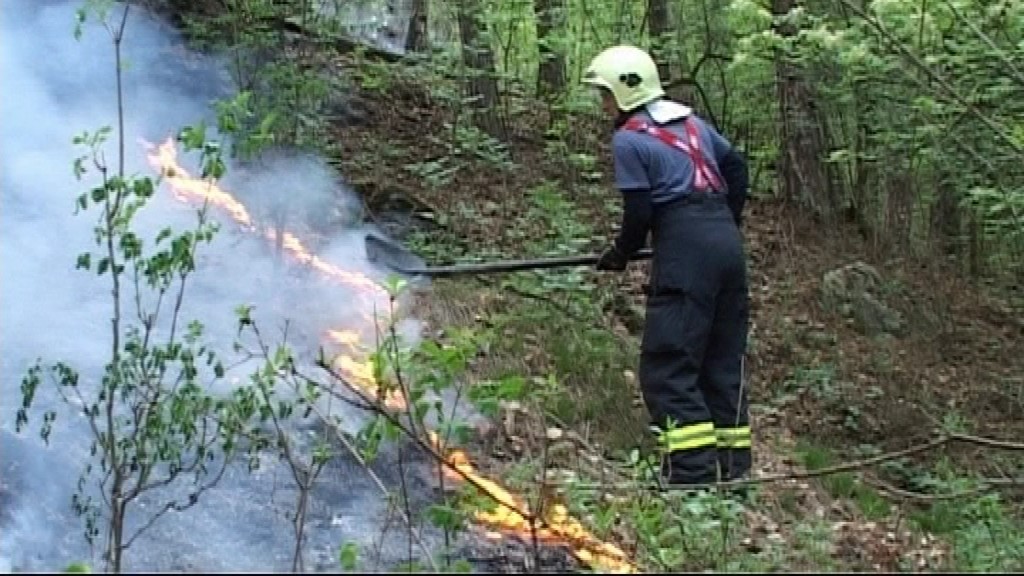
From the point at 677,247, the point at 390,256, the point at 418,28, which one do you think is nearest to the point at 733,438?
the point at 677,247

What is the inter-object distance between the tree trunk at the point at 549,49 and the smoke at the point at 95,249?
10.1 ft

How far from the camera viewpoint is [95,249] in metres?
8.53

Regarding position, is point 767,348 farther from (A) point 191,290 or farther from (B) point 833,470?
(B) point 833,470

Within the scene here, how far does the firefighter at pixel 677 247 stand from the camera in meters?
6.54

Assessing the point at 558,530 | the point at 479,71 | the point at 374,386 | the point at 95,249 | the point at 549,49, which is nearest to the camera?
the point at 558,530

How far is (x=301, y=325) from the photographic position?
26.4 ft

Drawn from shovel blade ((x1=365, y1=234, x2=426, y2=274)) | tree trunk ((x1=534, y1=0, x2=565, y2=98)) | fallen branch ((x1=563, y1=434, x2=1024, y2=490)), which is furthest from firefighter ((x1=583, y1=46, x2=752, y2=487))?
tree trunk ((x1=534, y1=0, x2=565, y2=98))

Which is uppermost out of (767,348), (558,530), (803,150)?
(803,150)

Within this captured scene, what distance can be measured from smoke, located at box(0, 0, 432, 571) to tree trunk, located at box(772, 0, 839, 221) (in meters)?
4.32

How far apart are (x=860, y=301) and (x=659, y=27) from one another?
3.56m

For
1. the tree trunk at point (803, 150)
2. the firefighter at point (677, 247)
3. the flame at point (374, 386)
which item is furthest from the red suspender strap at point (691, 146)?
the tree trunk at point (803, 150)

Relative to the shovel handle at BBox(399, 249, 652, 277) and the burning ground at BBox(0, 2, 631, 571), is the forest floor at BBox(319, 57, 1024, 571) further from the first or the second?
the shovel handle at BBox(399, 249, 652, 277)

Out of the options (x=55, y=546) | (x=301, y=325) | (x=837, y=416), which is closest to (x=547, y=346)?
(x=301, y=325)

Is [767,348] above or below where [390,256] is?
below
